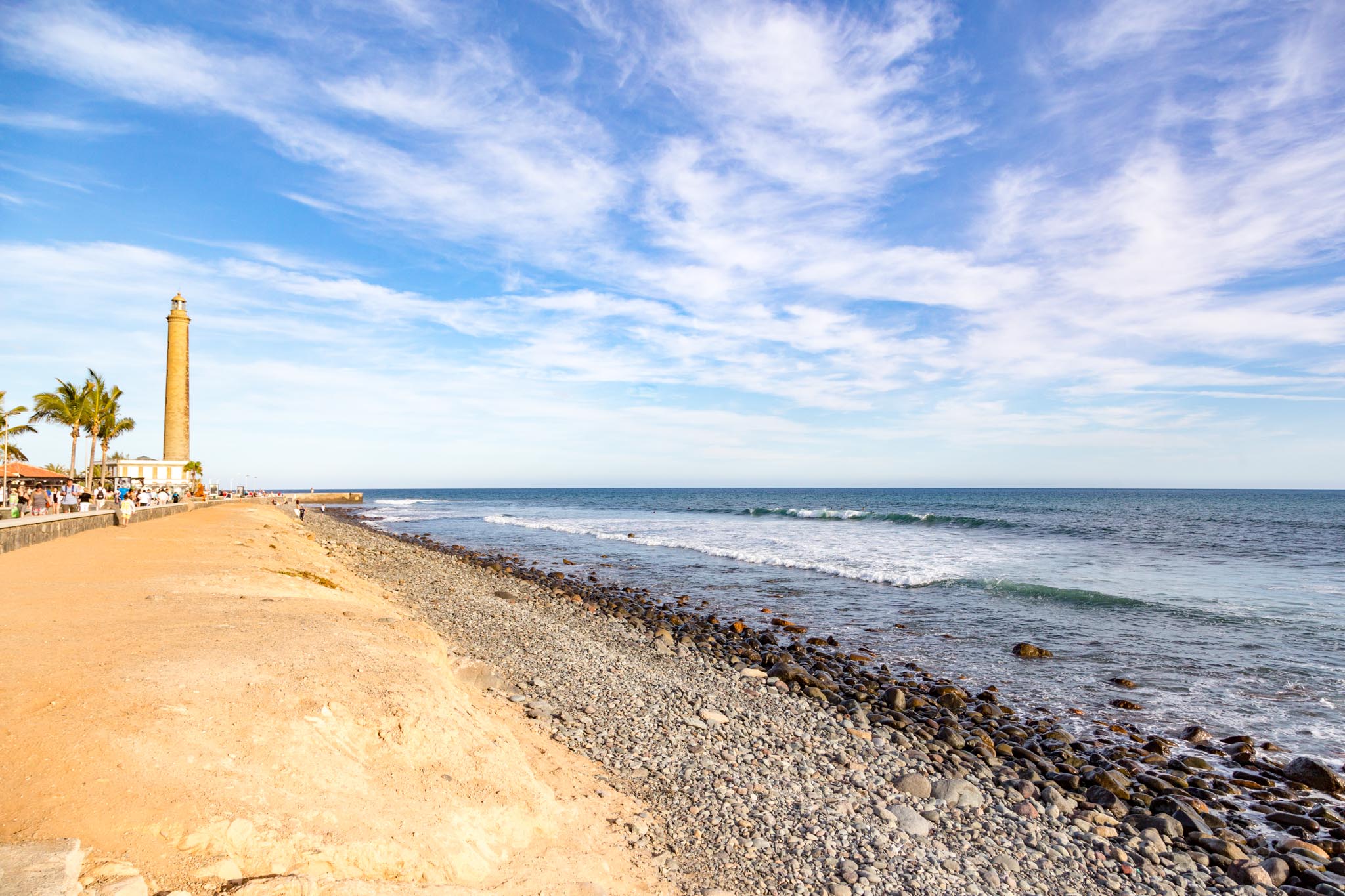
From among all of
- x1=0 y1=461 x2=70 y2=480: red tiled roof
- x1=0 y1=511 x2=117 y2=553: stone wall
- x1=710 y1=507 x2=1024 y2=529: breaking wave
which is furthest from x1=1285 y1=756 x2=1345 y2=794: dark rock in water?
x1=0 y1=461 x2=70 y2=480: red tiled roof

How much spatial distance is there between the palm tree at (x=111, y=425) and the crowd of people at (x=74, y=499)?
621cm

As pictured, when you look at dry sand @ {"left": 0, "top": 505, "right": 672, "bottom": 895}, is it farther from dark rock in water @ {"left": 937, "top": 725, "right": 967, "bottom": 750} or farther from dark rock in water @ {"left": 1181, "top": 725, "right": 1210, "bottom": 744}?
dark rock in water @ {"left": 1181, "top": 725, "right": 1210, "bottom": 744}

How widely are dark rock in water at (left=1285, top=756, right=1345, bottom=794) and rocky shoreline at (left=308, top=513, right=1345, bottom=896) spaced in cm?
2

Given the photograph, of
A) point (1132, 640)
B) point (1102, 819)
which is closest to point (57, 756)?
point (1102, 819)

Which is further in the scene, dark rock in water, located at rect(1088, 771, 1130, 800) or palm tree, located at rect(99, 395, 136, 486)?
palm tree, located at rect(99, 395, 136, 486)

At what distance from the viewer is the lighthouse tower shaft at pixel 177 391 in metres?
50.8

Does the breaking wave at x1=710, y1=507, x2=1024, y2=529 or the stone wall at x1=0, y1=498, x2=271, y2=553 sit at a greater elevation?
the stone wall at x1=0, y1=498, x2=271, y2=553

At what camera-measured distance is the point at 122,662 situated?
604 cm

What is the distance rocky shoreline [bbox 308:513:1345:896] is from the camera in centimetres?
576

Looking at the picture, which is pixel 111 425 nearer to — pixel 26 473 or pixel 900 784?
pixel 26 473

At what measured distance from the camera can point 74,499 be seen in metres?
29.3

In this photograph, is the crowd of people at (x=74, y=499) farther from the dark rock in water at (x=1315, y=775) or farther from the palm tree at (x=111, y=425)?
the dark rock in water at (x=1315, y=775)

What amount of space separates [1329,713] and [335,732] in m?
13.2

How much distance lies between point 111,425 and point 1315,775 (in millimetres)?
63918
